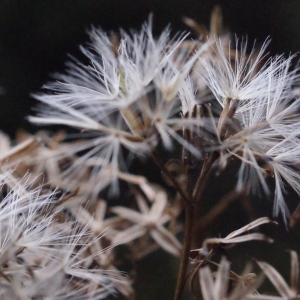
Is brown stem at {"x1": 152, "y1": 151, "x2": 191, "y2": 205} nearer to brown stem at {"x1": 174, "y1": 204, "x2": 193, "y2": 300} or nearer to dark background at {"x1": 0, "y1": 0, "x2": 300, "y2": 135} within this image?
brown stem at {"x1": 174, "y1": 204, "x2": 193, "y2": 300}

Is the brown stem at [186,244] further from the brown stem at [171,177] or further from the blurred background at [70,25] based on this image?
the blurred background at [70,25]

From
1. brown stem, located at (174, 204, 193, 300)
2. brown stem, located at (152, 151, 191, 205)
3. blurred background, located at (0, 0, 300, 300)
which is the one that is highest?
blurred background, located at (0, 0, 300, 300)

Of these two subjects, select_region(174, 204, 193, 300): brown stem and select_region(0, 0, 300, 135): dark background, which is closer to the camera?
select_region(174, 204, 193, 300): brown stem

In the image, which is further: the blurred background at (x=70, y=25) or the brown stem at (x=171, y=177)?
the blurred background at (x=70, y=25)

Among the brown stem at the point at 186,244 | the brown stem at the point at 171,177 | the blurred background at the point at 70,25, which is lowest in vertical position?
the brown stem at the point at 186,244

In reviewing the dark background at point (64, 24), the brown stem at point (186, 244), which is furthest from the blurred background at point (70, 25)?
the brown stem at point (186, 244)

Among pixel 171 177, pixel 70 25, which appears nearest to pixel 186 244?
pixel 171 177

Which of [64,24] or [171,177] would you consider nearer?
[171,177]

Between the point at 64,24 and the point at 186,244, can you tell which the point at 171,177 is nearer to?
the point at 186,244

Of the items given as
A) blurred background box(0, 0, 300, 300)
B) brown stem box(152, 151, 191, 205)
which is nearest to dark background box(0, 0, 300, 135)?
blurred background box(0, 0, 300, 300)
